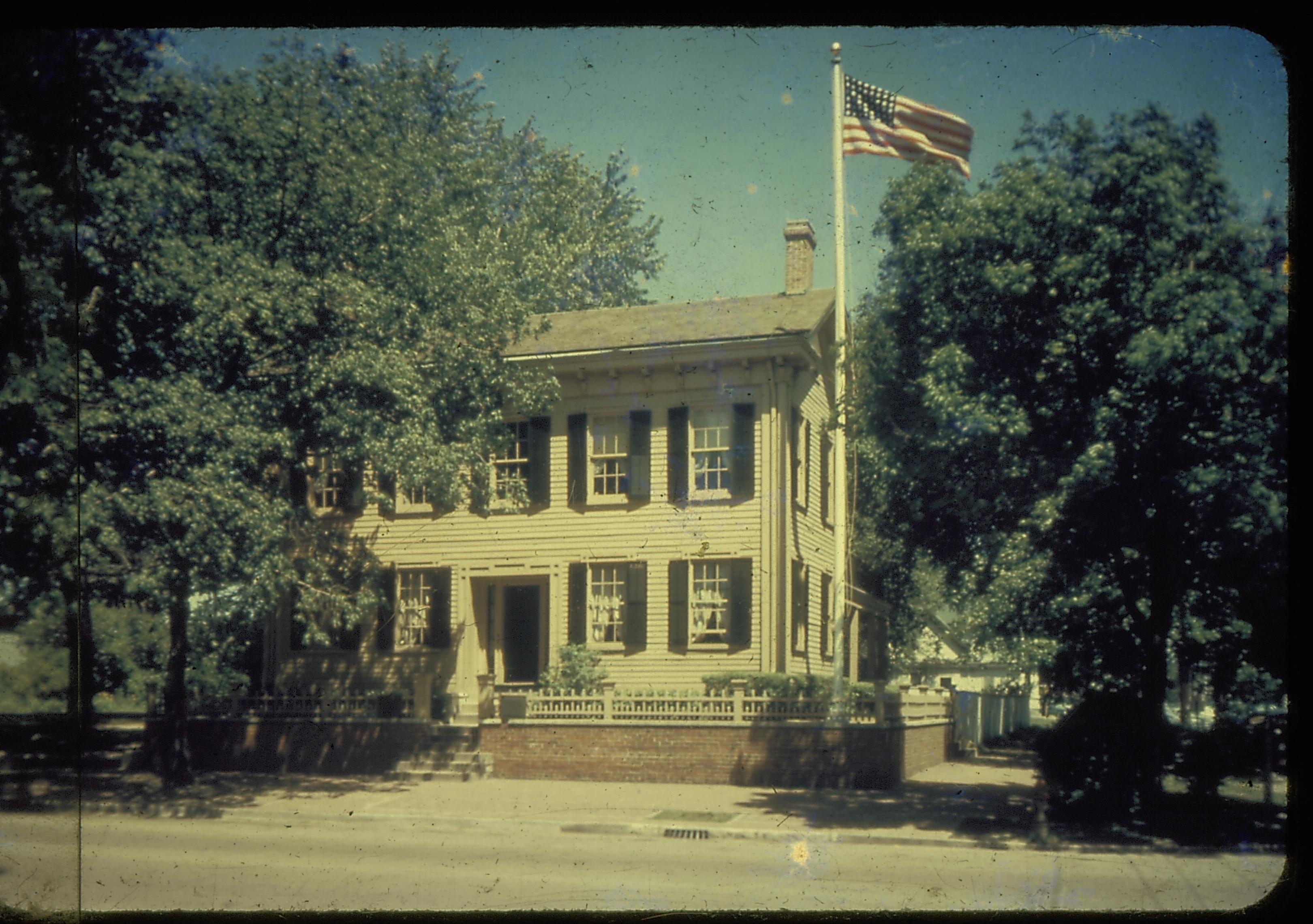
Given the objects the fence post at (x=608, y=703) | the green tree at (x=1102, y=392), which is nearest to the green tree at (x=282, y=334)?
the fence post at (x=608, y=703)

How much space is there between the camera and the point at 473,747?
65.3ft

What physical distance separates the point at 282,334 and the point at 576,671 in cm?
909

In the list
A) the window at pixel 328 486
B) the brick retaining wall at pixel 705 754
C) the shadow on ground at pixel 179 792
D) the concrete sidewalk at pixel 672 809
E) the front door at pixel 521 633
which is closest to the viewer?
the concrete sidewalk at pixel 672 809

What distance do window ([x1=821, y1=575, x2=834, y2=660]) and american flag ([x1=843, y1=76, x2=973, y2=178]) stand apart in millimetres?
10295

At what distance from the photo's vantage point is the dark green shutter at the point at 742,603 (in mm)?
21562

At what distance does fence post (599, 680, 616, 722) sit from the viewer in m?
19.0

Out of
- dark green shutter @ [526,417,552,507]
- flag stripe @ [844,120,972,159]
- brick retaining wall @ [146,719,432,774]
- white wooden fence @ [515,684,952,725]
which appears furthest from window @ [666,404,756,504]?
brick retaining wall @ [146,719,432,774]

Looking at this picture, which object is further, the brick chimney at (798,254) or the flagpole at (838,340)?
the brick chimney at (798,254)

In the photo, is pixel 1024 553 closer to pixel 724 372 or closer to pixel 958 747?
pixel 724 372

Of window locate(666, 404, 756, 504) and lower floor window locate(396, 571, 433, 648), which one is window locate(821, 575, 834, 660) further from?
lower floor window locate(396, 571, 433, 648)

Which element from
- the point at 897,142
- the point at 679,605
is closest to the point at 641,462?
the point at 679,605

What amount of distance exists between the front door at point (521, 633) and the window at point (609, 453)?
3084 millimetres

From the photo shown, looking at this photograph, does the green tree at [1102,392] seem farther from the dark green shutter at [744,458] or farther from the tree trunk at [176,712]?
the tree trunk at [176,712]

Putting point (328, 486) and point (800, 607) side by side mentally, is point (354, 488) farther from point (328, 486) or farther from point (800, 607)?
point (800, 607)
